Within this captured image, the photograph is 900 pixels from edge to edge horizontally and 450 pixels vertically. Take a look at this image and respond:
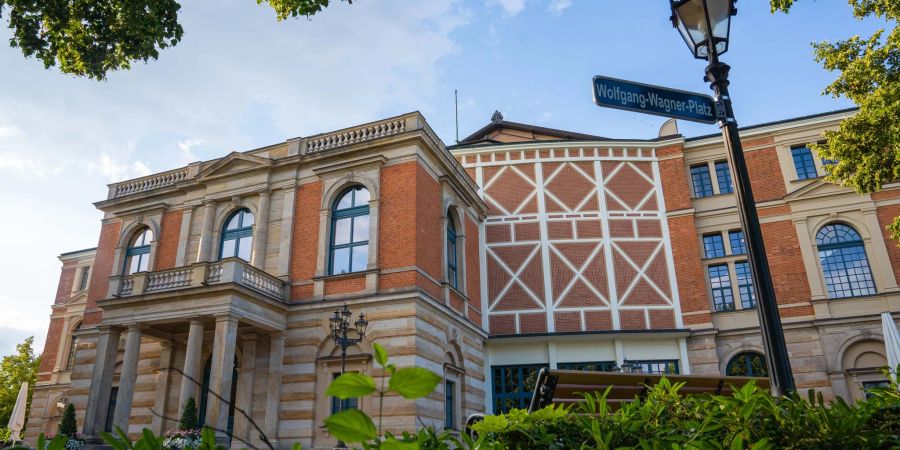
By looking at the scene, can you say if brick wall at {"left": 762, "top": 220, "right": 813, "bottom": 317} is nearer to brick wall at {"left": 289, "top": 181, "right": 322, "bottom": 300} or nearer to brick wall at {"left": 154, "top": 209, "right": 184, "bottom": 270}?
brick wall at {"left": 289, "top": 181, "right": 322, "bottom": 300}

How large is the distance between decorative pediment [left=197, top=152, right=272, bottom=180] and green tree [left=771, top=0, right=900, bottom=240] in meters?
16.8

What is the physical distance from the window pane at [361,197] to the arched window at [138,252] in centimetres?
873

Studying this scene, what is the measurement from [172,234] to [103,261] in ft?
12.4

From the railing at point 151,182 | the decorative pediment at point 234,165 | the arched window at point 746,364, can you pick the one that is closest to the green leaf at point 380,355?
the decorative pediment at point 234,165

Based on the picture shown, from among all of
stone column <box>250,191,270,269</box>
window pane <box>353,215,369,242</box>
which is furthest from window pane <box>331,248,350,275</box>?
stone column <box>250,191,270,269</box>

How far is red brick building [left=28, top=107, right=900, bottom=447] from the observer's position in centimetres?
1667

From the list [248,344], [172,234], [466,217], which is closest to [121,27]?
[248,344]

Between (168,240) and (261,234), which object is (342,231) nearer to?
(261,234)

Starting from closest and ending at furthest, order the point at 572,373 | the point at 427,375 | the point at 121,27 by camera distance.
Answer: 1. the point at 427,375
2. the point at 572,373
3. the point at 121,27

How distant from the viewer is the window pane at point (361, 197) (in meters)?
18.3

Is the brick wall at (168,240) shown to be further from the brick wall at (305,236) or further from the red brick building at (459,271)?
the brick wall at (305,236)

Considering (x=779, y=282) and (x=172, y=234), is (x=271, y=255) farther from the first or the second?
(x=779, y=282)

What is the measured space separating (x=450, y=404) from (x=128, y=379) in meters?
9.48

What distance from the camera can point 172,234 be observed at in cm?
2097
